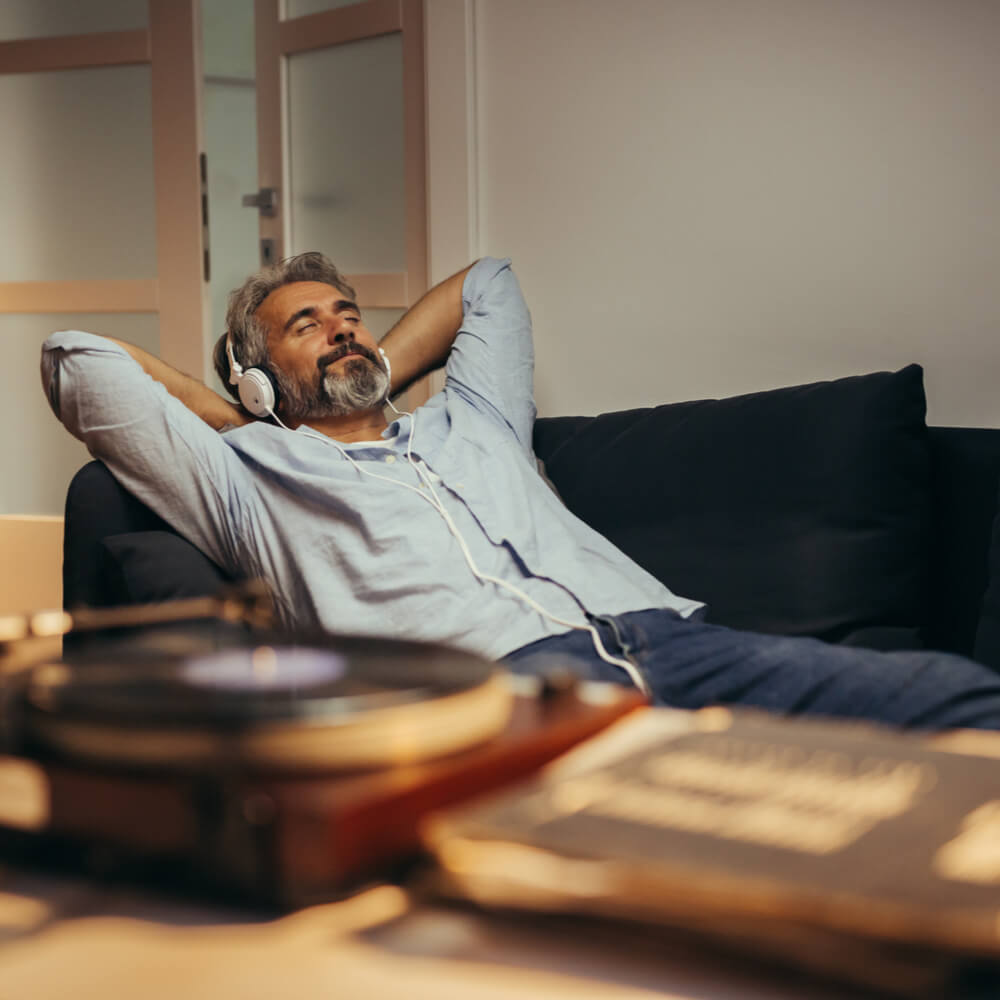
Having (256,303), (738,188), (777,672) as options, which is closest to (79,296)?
(256,303)

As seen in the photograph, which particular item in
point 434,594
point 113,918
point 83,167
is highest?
point 83,167

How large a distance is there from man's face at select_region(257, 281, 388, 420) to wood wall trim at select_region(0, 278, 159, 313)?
107 centimetres

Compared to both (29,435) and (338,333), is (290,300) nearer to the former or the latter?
(338,333)

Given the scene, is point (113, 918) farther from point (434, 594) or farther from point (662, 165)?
point (662, 165)

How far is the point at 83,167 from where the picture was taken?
128 inches

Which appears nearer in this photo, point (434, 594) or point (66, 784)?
point (66, 784)

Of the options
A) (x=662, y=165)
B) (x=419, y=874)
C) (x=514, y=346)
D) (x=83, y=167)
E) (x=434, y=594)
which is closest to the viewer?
(x=419, y=874)

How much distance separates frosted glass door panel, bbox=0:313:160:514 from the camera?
3.39 metres

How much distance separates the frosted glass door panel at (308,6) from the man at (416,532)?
1261mm

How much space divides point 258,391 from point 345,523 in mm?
413

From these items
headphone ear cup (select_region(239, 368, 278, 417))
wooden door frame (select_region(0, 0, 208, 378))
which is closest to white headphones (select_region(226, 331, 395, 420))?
headphone ear cup (select_region(239, 368, 278, 417))

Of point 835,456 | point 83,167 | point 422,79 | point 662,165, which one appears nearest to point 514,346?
point 662,165

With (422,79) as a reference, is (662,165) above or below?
below

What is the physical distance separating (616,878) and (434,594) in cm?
127
